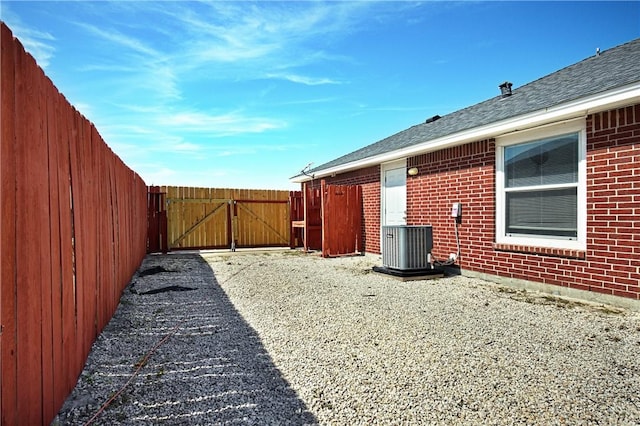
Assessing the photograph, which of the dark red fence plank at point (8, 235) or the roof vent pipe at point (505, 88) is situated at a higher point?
the roof vent pipe at point (505, 88)

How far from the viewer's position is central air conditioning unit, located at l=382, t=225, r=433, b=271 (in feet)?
25.0

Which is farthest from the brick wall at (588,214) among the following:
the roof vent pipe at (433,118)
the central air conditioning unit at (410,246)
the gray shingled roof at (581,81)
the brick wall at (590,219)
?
the roof vent pipe at (433,118)

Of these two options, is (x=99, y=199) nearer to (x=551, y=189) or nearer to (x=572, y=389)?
(x=572, y=389)

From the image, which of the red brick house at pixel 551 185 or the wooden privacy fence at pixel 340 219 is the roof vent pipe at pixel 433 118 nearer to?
the red brick house at pixel 551 185

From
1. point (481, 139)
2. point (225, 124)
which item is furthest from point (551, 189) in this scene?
point (225, 124)

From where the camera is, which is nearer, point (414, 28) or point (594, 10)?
point (594, 10)

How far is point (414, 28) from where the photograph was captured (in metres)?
9.10

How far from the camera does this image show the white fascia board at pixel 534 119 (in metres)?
4.89

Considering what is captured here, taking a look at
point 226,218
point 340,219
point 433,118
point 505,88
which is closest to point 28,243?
point 340,219

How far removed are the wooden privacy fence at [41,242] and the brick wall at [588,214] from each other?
21.2 ft

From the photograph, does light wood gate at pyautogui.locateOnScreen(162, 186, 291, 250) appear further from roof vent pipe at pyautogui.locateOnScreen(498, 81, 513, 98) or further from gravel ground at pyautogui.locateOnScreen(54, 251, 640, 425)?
roof vent pipe at pyautogui.locateOnScreen(498, 81, 513, 98)

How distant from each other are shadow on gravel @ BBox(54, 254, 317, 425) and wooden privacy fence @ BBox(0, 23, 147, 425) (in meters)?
0.22

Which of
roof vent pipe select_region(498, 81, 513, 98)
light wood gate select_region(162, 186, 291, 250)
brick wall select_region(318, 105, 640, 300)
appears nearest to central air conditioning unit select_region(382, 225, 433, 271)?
brick wall select_region(318, 105, 640, 300)

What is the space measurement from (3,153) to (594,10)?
1060 cm
